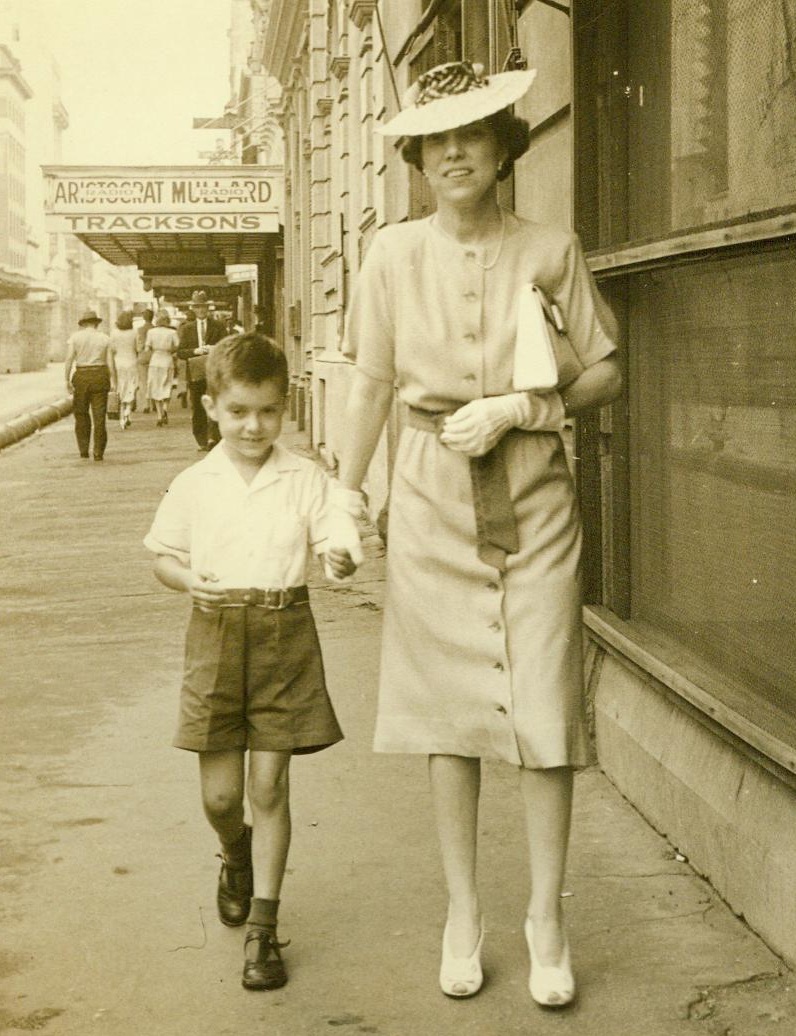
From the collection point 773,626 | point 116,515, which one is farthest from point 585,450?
point 116,515

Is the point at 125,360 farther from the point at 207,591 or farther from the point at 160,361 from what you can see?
the point at 207,591

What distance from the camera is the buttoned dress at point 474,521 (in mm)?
3525

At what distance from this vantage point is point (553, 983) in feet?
11.4

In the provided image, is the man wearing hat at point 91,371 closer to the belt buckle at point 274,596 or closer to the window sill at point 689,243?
the window sill at point 689,243

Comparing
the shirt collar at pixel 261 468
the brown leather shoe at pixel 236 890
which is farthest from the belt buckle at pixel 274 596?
the brown leather shoe at pixel 236 890

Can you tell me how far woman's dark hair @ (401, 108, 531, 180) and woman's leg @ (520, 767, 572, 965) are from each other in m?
1.35

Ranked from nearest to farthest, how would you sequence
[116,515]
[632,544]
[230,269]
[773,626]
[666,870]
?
[773,626]
[666,870]
[632,544]
[116,515]
[230,269]

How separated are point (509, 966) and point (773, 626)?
40.3 inches

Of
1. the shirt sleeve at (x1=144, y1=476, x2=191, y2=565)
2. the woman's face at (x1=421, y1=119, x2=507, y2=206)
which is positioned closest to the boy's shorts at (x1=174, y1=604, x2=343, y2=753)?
the shirt sleeve at (x1=144, y1=476, x2=191, y2=565)

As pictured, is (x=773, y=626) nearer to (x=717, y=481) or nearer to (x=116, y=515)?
(x=717, y=481)

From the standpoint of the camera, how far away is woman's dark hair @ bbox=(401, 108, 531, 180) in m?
3.54

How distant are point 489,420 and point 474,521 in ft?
0.84

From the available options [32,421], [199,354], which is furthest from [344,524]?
[32,421]

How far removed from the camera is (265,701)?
12.1 feet
